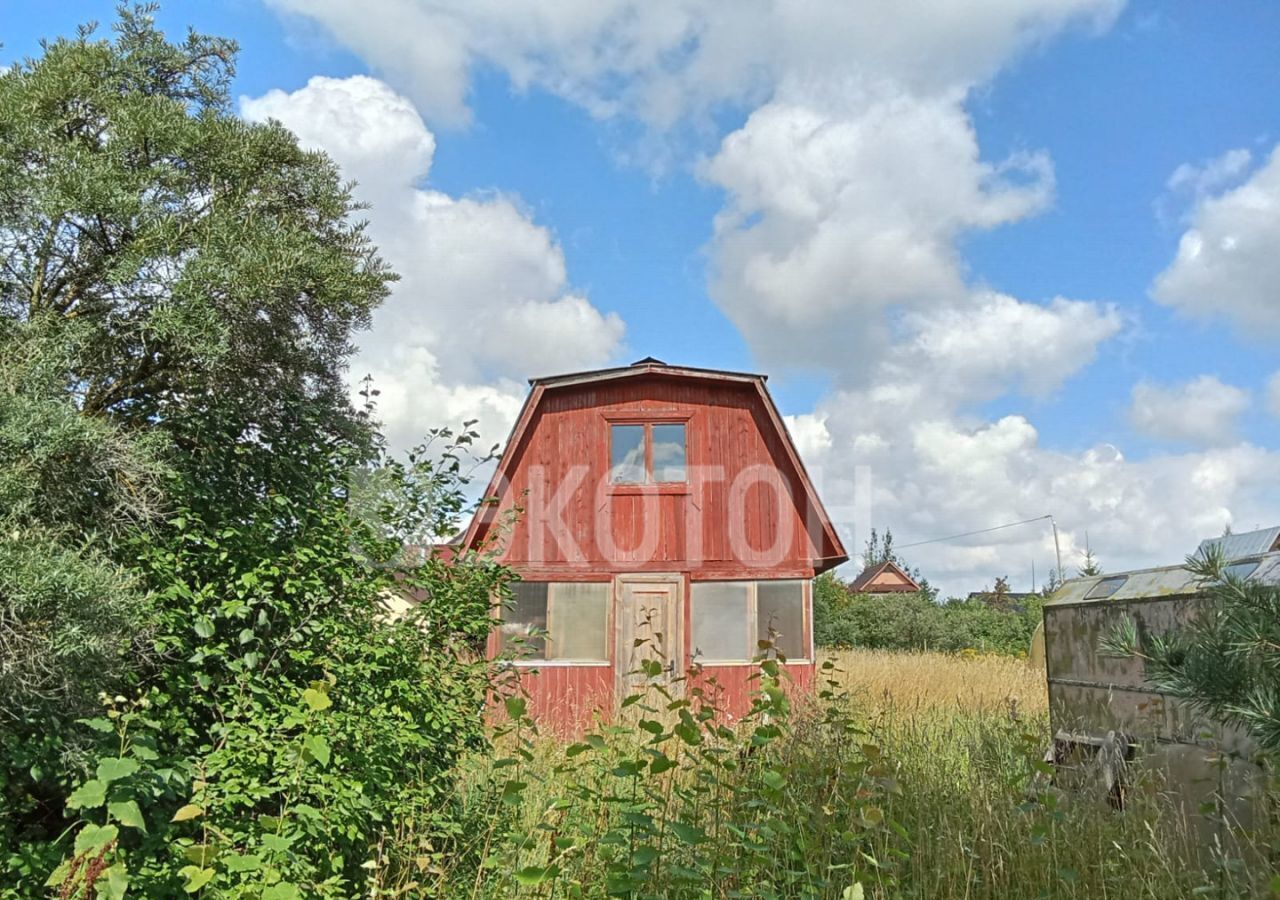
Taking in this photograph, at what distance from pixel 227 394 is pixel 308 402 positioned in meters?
0.50

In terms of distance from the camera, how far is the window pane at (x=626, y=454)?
46.9ft

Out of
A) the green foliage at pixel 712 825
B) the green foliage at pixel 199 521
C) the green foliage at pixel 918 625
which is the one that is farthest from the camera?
the green foliage at pixel 918 625

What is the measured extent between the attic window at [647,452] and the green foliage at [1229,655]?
11.4 metres

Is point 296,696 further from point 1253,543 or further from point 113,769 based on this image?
point 1253,543

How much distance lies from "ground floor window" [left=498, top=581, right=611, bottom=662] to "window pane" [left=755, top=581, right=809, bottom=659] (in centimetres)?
243

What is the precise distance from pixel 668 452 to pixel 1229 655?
1187 cm

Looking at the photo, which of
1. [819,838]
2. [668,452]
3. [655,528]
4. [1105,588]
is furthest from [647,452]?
[819,838]

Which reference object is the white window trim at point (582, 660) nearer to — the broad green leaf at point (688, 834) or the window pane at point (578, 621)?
the window pane at point (578, 621)

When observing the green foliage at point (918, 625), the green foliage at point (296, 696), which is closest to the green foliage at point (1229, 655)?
the green foliage at point (296, 696)

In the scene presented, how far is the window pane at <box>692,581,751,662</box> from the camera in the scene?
13.8m

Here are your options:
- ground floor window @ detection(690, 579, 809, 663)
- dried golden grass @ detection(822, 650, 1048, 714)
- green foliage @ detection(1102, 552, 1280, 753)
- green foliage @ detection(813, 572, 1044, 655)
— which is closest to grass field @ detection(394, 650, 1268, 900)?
green foliage @ detection(1102, 552, 1280, 753)

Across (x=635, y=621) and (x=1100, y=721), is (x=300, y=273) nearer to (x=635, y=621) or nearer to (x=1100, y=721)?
(x=1100, y=721)

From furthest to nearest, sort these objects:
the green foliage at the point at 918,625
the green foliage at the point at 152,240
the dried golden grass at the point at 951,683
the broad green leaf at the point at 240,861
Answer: the green foliage at the point at 918,625 → the dried golden grass at the point at 951,683 → the green foliage at the point at 152,240 → the broad green leaf at the point at 240,861

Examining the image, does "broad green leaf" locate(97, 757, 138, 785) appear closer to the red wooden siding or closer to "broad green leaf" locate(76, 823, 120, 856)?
"broad green leaf" locate(76, 823, 120, 856)
